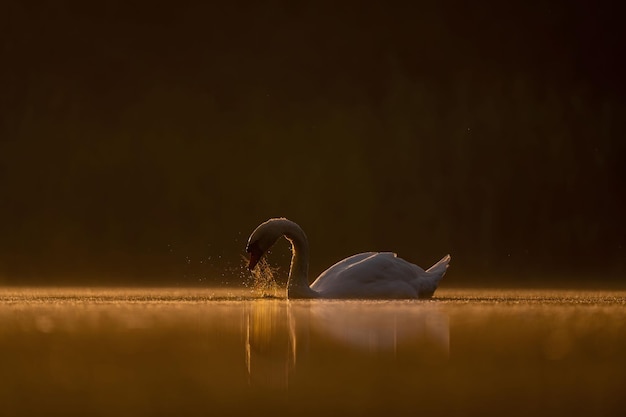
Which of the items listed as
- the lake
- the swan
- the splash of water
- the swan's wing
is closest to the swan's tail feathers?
the swan

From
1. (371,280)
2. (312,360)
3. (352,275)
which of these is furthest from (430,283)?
(312,360)

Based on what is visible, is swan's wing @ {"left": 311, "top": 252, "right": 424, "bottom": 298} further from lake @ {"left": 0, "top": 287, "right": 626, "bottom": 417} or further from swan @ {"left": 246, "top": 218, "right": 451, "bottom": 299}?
lake @ {"left": 0, "top": 287, "right": 626, "bottom": 417}

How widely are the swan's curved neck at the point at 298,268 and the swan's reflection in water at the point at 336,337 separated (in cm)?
173

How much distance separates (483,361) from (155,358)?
1.77 meters

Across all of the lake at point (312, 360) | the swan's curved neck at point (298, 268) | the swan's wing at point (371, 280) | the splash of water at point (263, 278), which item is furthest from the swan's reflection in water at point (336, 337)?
the splash of water at point (263, 278)

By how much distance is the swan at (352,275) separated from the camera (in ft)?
50.6

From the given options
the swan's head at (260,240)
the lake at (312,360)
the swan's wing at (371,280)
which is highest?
the swan's head at (260,240)

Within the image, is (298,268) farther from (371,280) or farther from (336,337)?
(336,337)

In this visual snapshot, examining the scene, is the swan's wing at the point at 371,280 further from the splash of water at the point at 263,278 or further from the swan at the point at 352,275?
the splash of water at the point at 263,278

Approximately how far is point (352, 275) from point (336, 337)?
6093 mm

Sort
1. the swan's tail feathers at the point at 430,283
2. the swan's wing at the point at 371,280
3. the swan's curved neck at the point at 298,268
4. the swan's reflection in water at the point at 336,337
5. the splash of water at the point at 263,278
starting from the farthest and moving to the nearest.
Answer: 1. the splash of water at the point at 263,278
2. the swan's tail feathers at the point at 430,283
3. the swan's curved neck at the point at 298,268
4. the swan's wing at the point at 371,280
5. the swan's reflection in water at the point at 336,337

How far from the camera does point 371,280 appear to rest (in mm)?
15445

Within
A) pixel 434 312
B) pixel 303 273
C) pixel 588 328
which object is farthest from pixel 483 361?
pixel 303 273

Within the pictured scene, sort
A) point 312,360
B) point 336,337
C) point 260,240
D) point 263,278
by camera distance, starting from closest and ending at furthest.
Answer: point 312,360 < point 336,337 < point 260,240 < point 263,278
